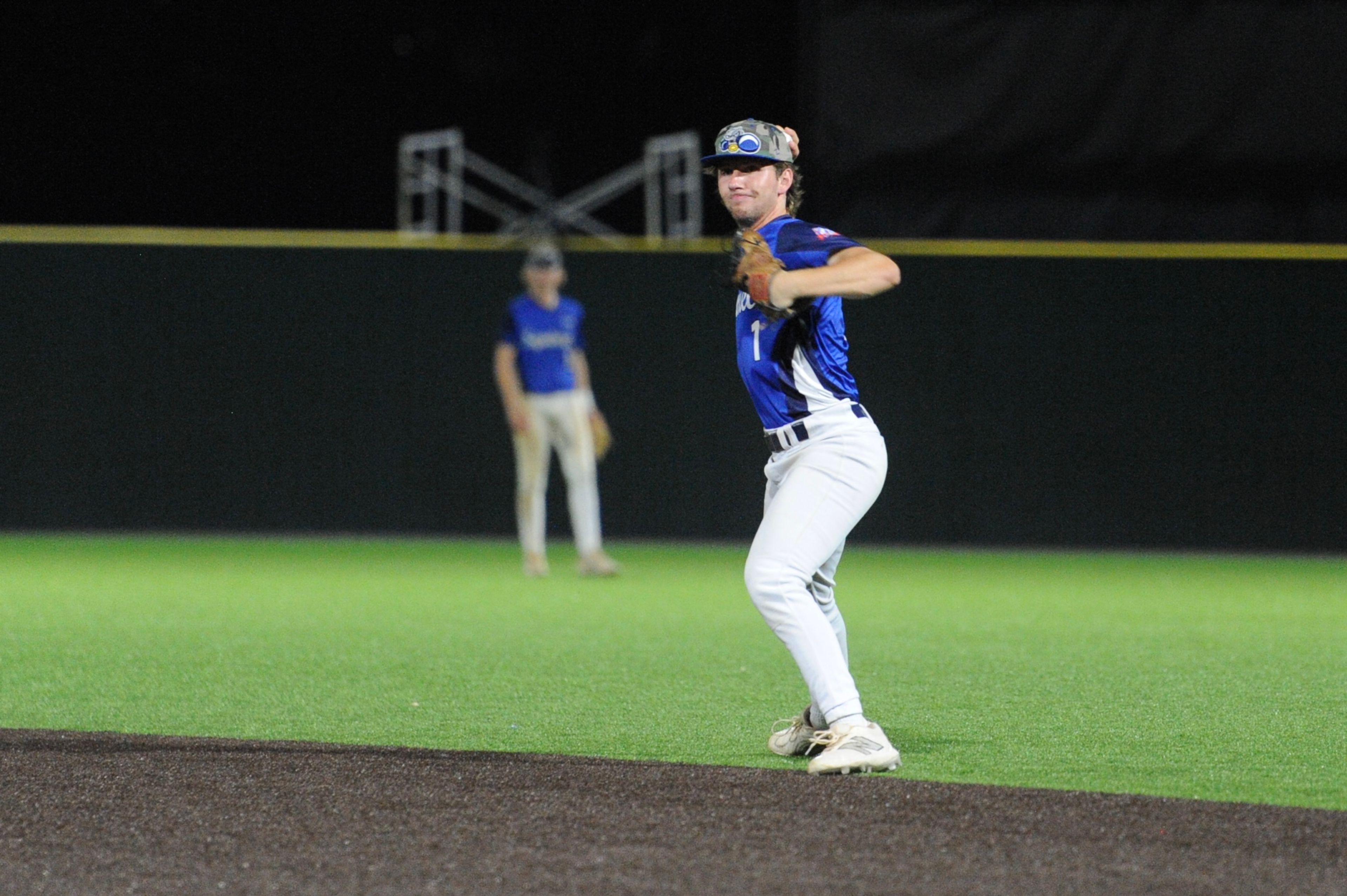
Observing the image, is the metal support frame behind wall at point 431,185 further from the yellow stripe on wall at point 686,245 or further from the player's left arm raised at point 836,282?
the player's left arm raised at point 836,282

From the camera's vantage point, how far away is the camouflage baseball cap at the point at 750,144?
5656 millimetres

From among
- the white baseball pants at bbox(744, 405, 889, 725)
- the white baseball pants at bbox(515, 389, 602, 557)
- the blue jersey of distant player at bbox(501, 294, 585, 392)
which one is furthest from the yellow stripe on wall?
the white baseball pants at bbox(744, 405, 889, 725)

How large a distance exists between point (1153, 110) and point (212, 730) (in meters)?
10.9

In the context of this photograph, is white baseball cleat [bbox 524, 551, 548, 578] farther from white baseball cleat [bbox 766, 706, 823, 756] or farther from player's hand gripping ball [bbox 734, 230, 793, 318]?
player's hand gripping ball [bbox 734, 230, 793, 318]

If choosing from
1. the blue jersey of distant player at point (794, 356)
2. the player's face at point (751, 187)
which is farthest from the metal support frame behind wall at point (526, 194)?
the blue jersey of distant player at point (794, 356)

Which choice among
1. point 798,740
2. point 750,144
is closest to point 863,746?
point 798,740

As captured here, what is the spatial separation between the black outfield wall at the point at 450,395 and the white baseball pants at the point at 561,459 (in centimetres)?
258

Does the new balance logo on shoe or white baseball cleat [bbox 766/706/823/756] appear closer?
the new balance logo on shoe

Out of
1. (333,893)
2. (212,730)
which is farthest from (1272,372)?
(333,893)

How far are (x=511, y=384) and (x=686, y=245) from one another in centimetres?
359

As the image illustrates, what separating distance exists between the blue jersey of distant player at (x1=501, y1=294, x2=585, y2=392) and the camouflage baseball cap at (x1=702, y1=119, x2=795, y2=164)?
6654 millimetres

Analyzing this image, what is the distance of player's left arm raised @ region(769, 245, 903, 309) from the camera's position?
5.26 m

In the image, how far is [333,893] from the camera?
4145 mm

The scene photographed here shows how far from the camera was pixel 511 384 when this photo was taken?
40.0 feet
